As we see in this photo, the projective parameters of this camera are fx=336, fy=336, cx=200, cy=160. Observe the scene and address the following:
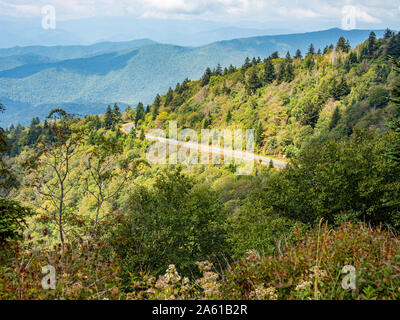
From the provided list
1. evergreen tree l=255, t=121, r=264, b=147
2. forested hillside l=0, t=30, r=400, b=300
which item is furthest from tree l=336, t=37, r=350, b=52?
forested hillside l=0, t=30, r=400, b=300

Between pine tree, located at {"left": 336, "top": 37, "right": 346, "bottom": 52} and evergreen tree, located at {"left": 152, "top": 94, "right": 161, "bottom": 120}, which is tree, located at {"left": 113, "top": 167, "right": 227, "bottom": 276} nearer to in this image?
pine tree, located at {"left": 336, "top": 37, "right": 346, "bottom": 52}

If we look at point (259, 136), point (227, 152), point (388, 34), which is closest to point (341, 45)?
point (388, 34)

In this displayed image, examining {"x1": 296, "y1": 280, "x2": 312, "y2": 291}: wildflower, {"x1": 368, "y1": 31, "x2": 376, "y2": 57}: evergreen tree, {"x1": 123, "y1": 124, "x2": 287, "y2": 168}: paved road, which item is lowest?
{"x1": 123, "y1": 124, "x2": 287, "y2": 168}: paved road

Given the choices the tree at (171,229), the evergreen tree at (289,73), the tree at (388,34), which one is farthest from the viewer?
the evergreen tree at (289,73)

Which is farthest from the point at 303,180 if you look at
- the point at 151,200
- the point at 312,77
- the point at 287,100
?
the point at 312,77

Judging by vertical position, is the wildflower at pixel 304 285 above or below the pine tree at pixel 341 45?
below

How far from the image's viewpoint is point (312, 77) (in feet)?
253

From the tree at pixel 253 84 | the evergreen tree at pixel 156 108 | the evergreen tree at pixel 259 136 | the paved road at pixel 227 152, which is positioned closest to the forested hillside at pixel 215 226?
the paved road at pixel 227 152

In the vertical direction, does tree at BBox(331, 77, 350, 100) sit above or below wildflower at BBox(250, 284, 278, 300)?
above

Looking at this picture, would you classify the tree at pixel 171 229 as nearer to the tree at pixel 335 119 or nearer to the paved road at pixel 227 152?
the paved road at pixel 227 152

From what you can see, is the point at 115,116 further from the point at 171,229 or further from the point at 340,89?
the point at 171,229

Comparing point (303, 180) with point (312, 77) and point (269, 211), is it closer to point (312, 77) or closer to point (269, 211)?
point (269, 211)

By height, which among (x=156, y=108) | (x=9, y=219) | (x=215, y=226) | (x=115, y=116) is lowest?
(x=115, y=116)
